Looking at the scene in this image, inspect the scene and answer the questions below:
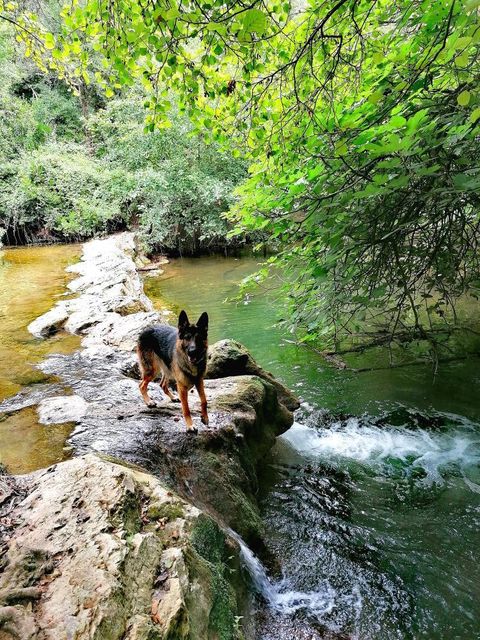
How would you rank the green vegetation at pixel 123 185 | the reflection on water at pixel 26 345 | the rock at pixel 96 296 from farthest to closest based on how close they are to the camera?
the green vegetation at pixel 123 185 → the rock at pixel 96 296 → the reflection on water at pixel 26 345

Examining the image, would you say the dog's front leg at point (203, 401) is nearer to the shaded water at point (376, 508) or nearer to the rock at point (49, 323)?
the shaded water at point (376, 508)

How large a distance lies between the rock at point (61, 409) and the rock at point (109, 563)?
132 centimetres

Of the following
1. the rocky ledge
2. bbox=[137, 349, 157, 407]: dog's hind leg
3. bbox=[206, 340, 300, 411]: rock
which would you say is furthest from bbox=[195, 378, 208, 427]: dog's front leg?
bbox=[206, 340, 300, 411]: rock

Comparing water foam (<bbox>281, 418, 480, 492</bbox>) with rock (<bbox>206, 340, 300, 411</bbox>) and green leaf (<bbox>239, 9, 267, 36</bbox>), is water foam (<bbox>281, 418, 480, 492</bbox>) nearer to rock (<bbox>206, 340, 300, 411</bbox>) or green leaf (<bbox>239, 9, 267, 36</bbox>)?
rock (<bbox>206, 340, 300, 411</bbox>)

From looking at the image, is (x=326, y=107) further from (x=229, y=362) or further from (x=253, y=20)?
(x=229, y=362)

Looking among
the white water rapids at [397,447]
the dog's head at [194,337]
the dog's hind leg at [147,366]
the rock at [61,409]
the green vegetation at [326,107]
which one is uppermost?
the green vegetation at [326,107]

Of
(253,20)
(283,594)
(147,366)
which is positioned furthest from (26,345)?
(253,20)

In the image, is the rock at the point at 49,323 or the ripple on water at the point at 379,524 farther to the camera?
the rock at the point at 49,323

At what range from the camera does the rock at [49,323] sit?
24.6 feet

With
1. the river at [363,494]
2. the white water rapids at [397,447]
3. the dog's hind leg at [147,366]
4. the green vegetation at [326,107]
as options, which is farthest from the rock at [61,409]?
the green vegetation at [326,107]

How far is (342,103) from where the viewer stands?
4.72 metres

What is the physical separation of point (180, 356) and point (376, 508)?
8.87ft

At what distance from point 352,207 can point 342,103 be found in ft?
4.33

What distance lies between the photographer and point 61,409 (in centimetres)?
433
